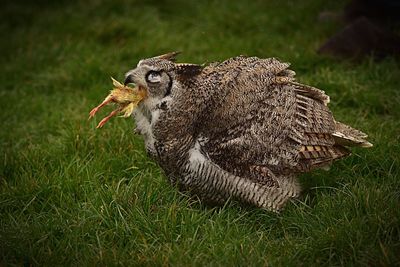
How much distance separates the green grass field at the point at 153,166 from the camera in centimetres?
387

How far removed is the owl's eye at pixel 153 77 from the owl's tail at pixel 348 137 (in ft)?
4.54

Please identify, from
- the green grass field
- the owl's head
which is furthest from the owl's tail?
the owl's head

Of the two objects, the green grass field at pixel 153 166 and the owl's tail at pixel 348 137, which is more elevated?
the owl's tail at pixel 348 137

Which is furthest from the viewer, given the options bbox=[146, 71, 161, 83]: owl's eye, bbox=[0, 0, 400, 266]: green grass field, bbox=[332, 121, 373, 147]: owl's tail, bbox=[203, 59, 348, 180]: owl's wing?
bbox=[332, 121, 373, 147]: owl's tail

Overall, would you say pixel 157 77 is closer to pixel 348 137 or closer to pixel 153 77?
pixel 153 77

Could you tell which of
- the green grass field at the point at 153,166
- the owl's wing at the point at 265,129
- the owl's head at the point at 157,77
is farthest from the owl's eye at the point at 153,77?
the green grass field at the point at 153,166

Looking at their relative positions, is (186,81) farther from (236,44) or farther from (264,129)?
(236,44)

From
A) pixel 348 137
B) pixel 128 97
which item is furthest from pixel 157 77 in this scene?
pixel 348 137

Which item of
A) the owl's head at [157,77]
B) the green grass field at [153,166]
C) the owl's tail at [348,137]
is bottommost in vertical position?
the green grass field at [153,166]

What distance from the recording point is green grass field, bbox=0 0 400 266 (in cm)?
387

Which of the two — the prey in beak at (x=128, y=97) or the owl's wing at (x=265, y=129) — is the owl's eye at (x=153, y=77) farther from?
the owl's wing at (x=265, y=129)

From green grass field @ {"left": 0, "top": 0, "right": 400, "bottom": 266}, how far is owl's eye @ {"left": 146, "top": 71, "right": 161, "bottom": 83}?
850 millimetres

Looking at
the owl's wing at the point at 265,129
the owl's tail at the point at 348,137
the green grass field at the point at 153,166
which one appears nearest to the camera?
the green grass field at the point at 153,166

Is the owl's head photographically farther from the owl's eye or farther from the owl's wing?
the owl's wing
